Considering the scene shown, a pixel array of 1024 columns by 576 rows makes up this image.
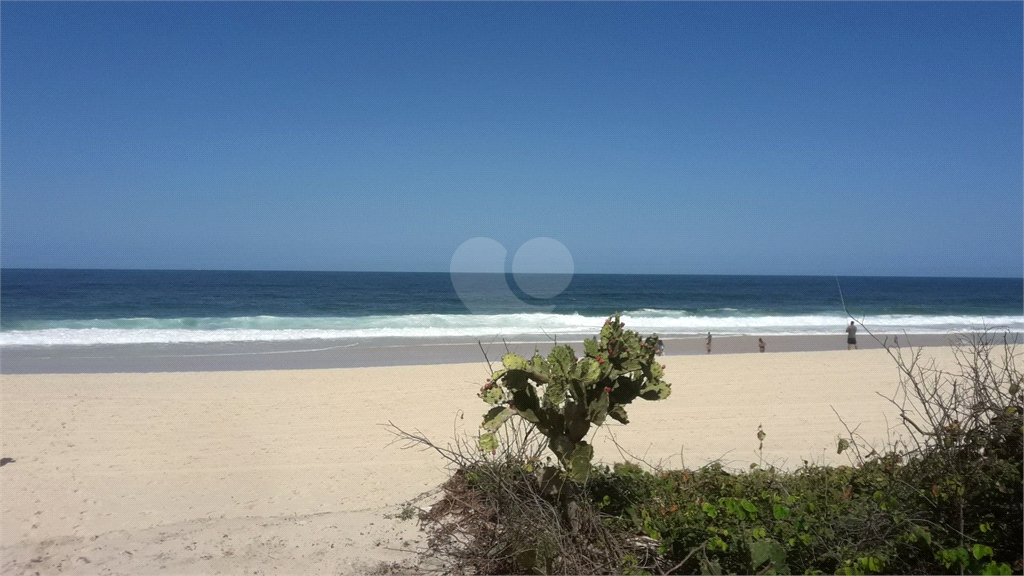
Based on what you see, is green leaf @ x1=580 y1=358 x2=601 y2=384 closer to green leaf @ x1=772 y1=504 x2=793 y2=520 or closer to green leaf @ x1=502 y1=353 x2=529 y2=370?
green leaf @ x1=502 y1=353 x2=529 y2=370

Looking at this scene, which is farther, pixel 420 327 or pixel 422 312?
pixel 422 312

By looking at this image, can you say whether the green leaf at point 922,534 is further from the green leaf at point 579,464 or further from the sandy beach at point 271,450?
the sandy beach at point 271,450

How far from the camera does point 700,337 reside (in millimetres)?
29016

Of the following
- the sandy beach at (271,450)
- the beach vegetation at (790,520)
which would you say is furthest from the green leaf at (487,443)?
the sandy beach at (271,450)

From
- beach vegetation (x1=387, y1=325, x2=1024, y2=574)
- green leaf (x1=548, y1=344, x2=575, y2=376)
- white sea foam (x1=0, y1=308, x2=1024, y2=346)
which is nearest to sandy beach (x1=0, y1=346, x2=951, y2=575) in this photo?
beach vegetation (x1=387, y1=325, x2=1024, y2=574)

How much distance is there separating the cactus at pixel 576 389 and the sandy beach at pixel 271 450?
4.15 feet

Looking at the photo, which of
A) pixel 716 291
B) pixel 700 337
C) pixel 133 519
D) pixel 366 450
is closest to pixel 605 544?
pixel 133 519

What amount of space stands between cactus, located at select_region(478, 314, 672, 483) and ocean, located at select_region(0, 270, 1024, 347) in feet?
41.0

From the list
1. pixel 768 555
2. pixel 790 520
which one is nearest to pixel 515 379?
pixel 768 555

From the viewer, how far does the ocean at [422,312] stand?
29516 mm

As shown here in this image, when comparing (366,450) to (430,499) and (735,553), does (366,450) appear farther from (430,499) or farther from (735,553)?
(735,553)

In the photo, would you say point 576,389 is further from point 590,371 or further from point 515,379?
point 515,379

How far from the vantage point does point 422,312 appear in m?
46.2

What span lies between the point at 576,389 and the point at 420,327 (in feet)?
96.7
